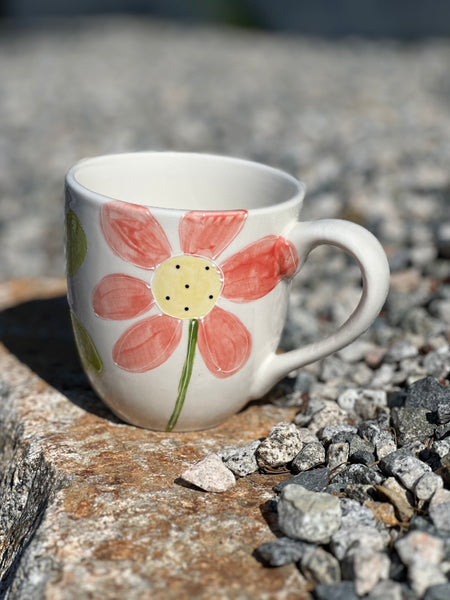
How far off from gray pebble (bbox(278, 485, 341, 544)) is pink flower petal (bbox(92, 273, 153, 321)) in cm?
45

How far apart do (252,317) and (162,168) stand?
484 millimetres

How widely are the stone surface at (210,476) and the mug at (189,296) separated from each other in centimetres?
16

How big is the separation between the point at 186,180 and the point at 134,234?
0.42m

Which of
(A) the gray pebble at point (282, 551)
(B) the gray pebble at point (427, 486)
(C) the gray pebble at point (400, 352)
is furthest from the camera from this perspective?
(C) the gray pebble at point (400, 352)

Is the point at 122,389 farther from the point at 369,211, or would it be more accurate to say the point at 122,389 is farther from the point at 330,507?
the point at 369,211

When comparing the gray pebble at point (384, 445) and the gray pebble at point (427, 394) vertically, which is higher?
the gray pebble at point (427, 394)

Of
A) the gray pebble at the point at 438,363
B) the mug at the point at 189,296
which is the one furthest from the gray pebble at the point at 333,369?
the mug at the point at 189,296

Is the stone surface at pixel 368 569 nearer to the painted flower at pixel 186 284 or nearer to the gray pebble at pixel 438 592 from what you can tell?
the gray pebble at pixel 438 592

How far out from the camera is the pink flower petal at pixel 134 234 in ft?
4.25

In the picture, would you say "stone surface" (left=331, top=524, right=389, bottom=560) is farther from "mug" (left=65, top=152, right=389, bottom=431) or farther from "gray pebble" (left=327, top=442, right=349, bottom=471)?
"mug" (left=65, top=152, right=389, bottom=431)

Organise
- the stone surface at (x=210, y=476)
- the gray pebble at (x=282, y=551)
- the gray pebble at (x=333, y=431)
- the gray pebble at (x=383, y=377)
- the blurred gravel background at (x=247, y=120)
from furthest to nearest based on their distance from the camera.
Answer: the blurred gravel background at (x=247, y=120)
the gray pebble at (x=383, y=377)
the gray pebble at (x=333, y=431)
the stone surface at (x=210, y=476)
the gray pebble at (x=282, y=551)

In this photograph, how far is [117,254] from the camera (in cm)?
133

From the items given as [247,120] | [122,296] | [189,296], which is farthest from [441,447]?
[247,120]

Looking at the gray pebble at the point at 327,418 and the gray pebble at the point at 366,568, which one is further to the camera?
the gray pebble at the point at 327,418
